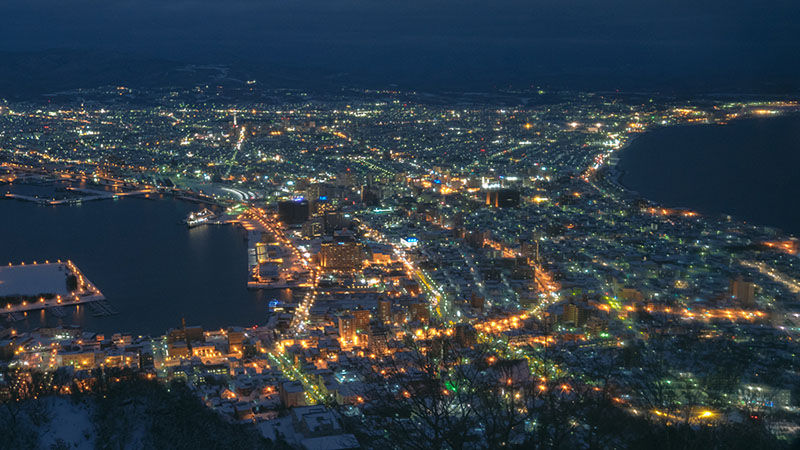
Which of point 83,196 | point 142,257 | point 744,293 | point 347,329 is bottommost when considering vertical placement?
point 83,196

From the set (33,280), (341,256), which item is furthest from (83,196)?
(341,256)

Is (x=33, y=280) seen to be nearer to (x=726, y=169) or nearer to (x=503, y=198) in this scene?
(x=503, y=198)

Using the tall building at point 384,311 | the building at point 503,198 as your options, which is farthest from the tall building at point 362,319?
the building at point 503,198

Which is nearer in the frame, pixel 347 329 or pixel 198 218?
pixel 347 329

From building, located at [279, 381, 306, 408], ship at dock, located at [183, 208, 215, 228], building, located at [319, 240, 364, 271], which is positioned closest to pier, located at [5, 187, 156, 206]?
ship at dock, located at [183, 208, 215, 228]

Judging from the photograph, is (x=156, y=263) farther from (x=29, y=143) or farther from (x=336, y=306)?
(x=29, y=143)

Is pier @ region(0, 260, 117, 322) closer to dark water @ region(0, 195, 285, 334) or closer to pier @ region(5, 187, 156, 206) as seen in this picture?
dark water @ region(0, 195, 285, 334)
